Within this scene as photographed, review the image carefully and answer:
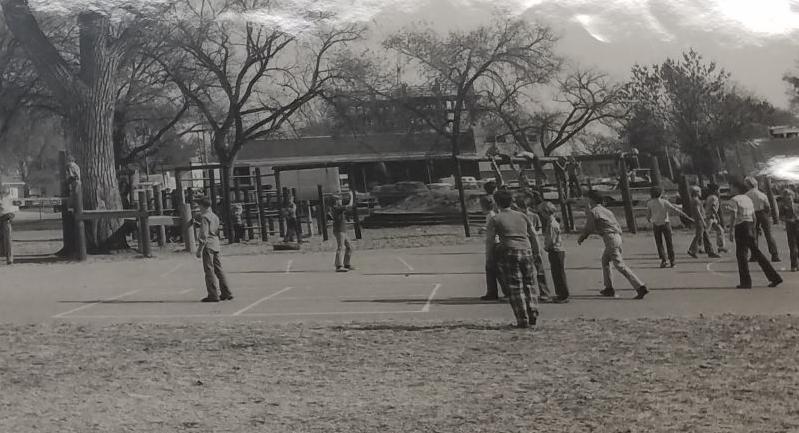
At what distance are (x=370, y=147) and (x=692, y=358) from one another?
173 centimetres

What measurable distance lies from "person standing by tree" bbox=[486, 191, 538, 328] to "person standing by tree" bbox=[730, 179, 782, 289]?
110 cm

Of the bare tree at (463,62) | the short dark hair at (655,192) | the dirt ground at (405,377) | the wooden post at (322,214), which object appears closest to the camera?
the dirt ground at (405,377)

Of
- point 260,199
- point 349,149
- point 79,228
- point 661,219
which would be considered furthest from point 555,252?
point 79,228

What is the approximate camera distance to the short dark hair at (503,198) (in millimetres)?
3637

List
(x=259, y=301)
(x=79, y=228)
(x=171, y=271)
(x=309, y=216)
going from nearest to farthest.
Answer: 1. (x=259, y=301)
2. (x=171, y=271)
3. (x=79, y=228)
4. (x=309, y=216)

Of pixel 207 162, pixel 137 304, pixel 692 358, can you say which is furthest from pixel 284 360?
pixel 692 358

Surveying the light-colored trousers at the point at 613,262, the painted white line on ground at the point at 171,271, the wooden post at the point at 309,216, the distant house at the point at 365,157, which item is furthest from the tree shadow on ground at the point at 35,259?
the light-colored trousers at the point at 613,262

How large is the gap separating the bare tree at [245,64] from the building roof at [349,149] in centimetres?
9

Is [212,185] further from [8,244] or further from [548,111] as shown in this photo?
[548,111]

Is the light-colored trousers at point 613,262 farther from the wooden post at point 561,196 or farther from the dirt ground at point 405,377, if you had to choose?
the dirt ground at point 405,377

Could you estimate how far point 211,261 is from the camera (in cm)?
373

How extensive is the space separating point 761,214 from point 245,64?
2.78 m

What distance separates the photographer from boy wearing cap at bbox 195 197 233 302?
367cm

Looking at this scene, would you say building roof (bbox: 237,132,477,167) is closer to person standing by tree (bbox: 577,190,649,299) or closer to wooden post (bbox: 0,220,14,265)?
person standing by tree (bbox: 577,190,649,299)
